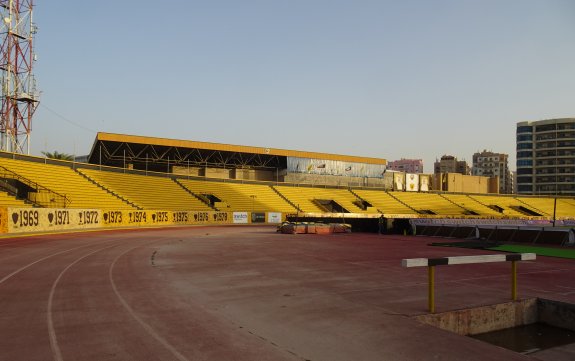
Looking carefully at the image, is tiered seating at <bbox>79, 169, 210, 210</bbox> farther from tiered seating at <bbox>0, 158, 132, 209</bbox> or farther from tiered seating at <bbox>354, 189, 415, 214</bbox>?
tiered seating at <bbox>354, 189, 415, 214</bbox>

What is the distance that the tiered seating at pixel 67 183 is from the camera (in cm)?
3838

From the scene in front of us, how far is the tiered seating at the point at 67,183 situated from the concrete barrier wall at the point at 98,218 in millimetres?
1976

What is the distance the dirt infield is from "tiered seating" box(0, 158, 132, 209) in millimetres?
25573

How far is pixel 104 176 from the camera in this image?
1923 inches

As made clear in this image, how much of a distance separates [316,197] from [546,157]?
106572 mm

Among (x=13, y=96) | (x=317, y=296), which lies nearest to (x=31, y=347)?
(x=317, y=296)

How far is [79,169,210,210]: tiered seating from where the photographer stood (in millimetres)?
47688

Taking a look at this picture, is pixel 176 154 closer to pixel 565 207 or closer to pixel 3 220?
pixel 3 220

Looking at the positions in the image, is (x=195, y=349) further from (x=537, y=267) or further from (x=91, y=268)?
(x=537, y=267)

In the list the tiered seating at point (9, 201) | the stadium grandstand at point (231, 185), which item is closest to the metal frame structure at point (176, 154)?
the stadium grandstand at point (231, 185)

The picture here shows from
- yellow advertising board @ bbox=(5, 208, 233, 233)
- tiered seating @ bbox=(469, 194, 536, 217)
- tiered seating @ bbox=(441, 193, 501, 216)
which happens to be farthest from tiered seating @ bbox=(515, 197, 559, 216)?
yellow advertising board @ bbox=(5, 208, 233, 233)

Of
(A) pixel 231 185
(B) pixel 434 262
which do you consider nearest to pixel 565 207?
(A) pixel 231 185

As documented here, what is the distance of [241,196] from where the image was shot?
61062mm

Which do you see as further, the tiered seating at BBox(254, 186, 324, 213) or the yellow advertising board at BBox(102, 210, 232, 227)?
the tiered seating at BBox(254, 186, 324, 213)
